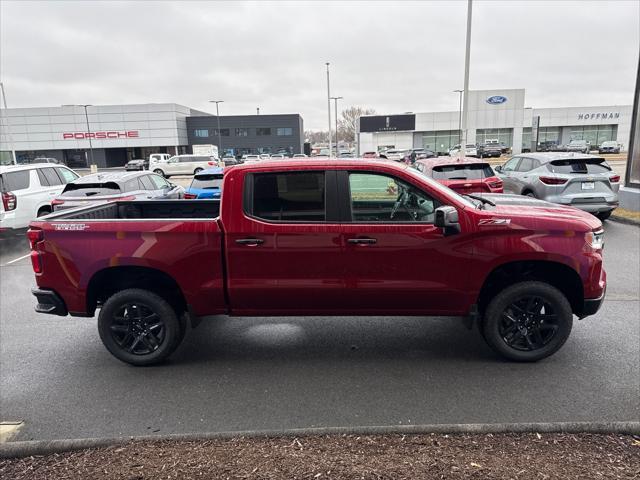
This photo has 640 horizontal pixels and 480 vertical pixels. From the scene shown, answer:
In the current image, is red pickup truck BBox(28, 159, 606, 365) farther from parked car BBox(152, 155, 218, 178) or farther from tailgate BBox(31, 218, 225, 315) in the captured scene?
parked car BBox(152, 155, 218, 178)

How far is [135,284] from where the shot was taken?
14.4 feet

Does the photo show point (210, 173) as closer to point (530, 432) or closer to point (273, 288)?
point (273, 288)

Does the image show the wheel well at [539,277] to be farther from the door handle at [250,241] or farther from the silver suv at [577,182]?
the silver suv at [577,182]

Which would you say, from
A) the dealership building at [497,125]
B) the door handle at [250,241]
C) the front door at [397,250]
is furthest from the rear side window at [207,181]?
the dealership building at [497,125]

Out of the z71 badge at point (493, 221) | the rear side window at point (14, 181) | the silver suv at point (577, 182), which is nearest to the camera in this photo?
the z71 badge at point (493, 221)

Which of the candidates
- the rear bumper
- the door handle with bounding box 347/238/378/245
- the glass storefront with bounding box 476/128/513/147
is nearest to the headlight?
the door handle with bounding box 347/238/378/245

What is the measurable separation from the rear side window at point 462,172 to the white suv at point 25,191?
364 inches

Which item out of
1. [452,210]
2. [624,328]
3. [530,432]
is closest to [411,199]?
[452,210]

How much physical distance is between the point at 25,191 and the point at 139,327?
26.6 ft

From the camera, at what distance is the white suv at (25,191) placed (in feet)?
32.3

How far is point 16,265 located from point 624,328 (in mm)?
10138

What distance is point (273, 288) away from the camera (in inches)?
163

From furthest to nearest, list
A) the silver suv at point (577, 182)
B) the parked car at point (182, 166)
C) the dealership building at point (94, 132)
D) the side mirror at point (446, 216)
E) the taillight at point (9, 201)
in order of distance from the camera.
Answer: the dealership building at point (94, 132) → the parked car at point (182, 166) → the silver suv at point (577, 182) → the taillight at point (9, 201) → the side mirror at point (446, 216)

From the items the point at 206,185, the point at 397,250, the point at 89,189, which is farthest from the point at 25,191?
the point at 397,250
